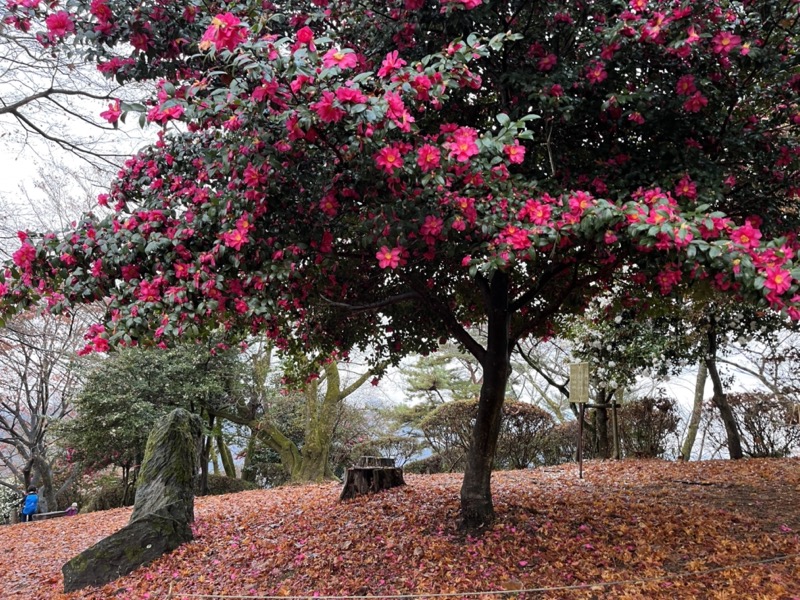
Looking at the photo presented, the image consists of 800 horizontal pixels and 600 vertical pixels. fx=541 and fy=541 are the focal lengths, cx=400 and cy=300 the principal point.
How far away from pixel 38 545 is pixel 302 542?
12.9ft

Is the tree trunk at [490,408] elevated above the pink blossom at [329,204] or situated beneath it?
situated beneath

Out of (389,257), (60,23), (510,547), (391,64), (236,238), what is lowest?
(510,547)

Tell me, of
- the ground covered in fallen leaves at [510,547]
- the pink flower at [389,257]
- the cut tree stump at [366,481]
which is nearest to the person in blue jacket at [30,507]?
the ground covered in fallen leaves at [510,547]

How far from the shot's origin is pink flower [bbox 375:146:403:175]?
7.91 ft

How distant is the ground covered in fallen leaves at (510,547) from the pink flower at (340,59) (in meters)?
2.66

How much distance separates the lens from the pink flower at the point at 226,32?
2.15 meters

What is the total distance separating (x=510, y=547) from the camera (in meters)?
3.55

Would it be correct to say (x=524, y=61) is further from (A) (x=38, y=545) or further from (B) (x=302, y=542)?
(A) (x=38, y=545)

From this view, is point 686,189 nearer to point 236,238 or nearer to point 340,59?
point 340,59

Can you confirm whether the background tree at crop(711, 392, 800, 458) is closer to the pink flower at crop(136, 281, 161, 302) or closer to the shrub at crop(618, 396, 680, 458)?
the shrub at crop(618, 396, 680, 458)

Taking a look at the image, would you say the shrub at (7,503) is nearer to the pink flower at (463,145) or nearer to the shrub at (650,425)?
the shrub at (650,425)

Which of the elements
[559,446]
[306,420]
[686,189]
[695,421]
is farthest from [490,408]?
[306,420]

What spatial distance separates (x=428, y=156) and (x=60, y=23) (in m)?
2.19

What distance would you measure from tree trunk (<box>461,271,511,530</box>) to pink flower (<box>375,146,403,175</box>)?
176 centimetres
